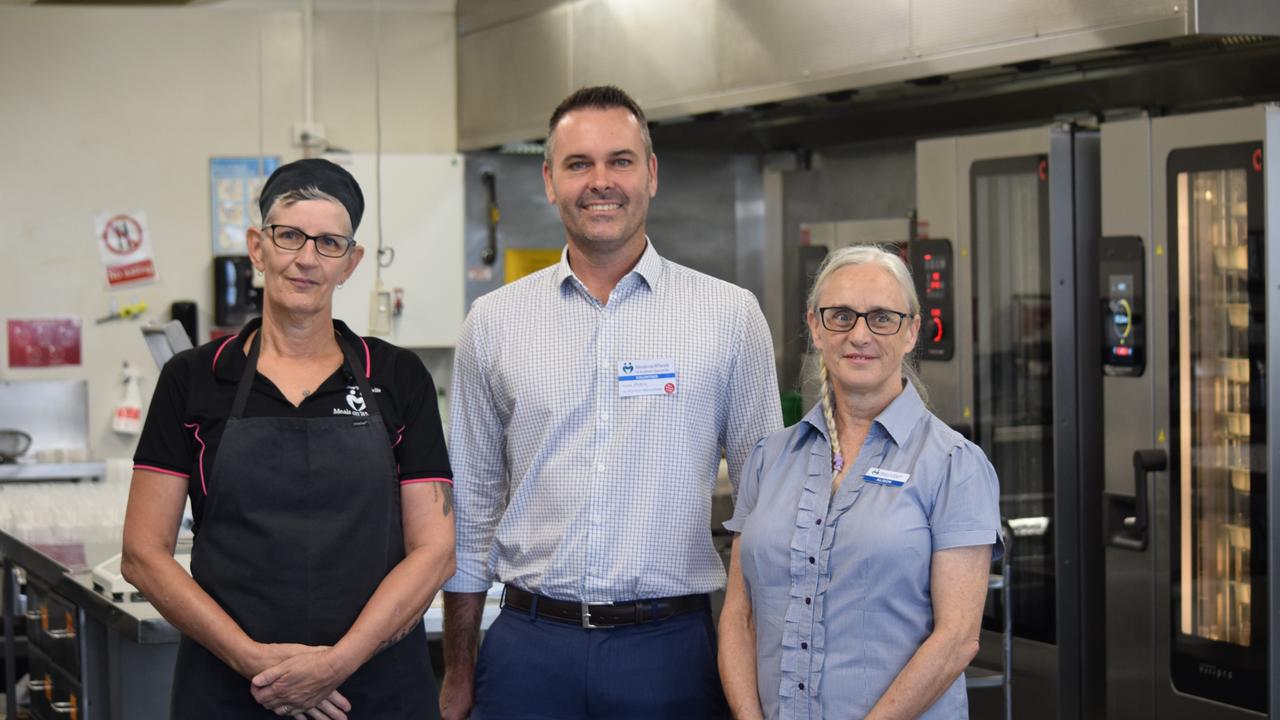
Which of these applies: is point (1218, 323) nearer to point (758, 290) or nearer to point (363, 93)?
point (758, 290)

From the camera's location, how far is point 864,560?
1981 mm

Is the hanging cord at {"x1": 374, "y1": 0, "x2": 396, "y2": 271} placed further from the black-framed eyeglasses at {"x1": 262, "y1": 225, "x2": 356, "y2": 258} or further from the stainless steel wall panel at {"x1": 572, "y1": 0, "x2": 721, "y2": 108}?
the black-framed eyeglasses at {"x1": 262, "y1": 225, "x2": 356, "y2": 258}

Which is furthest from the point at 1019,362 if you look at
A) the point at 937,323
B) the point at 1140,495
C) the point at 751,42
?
the point at 751,42

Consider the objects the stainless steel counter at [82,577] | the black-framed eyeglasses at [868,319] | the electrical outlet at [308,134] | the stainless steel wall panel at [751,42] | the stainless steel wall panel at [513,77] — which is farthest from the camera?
the electrical outlet at [308,134]

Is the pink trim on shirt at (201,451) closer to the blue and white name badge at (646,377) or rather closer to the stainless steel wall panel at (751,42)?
the blue and white name badge at (646,377)

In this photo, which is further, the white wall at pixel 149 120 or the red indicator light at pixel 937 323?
the white wall at pixel 149 120

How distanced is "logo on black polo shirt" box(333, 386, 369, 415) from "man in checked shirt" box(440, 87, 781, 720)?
0.89ft

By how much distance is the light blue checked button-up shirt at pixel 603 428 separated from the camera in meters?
A: 2.25

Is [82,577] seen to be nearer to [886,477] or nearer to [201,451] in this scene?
[201,451]

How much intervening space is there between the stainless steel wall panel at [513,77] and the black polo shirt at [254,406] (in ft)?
11.8

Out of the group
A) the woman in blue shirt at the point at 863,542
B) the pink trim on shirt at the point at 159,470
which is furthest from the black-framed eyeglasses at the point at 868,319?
the pink trim on shirt at the point at 159,470

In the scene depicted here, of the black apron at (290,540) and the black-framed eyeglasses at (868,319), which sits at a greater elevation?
the black-framed eyeglasses at (868,319)

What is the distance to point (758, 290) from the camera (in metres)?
6.50

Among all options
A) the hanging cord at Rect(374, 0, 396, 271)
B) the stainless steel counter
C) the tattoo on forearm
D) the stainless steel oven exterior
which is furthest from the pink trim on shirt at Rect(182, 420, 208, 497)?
the hanging cord at Rect(374, 0, 396, 271)
